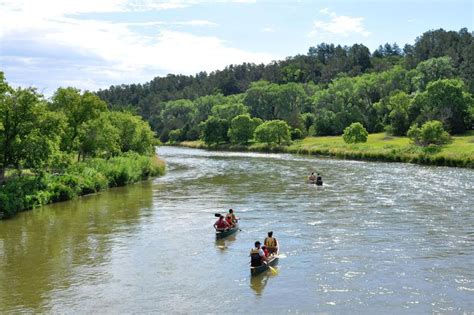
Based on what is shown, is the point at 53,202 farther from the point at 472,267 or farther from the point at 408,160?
the point at 408,160

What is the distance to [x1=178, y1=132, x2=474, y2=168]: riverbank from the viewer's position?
88.2 m

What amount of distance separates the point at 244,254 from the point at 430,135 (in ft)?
264

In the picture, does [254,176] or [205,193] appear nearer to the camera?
[205,193]

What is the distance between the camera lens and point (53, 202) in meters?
50.0

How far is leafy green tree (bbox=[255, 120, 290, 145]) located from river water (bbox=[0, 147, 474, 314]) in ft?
293

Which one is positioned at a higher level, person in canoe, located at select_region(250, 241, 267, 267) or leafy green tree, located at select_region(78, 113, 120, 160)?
leafy green tree, located at select_region(78, 113, 120, 160)

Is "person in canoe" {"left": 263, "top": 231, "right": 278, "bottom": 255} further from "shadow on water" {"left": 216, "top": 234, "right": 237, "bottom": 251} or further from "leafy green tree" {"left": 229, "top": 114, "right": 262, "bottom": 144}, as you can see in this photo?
"leafy green tree" {"left": 229, "top": 114, "right": 262, "bottom": 144}

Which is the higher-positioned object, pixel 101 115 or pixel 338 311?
pixel 101 115

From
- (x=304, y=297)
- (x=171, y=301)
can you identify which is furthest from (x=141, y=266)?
(x=304, y=297)

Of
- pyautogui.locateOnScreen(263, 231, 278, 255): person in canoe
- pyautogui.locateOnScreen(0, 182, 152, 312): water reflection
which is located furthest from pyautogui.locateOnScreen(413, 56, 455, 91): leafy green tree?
pyautogui.locateOnScreen(263, 231, 278, 255): person in canoe

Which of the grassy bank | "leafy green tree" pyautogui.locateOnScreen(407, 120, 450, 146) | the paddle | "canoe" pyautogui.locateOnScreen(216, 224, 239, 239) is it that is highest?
"leafy green tree" pyautogui.locateOnScreen(407, 120, 450, 146)

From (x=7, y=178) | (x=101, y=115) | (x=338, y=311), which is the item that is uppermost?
(x=101, y=115)

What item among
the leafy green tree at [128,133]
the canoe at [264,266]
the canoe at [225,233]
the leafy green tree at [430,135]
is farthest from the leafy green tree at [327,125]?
the canoe at [264,266]

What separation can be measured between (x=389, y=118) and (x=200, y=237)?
419ft
